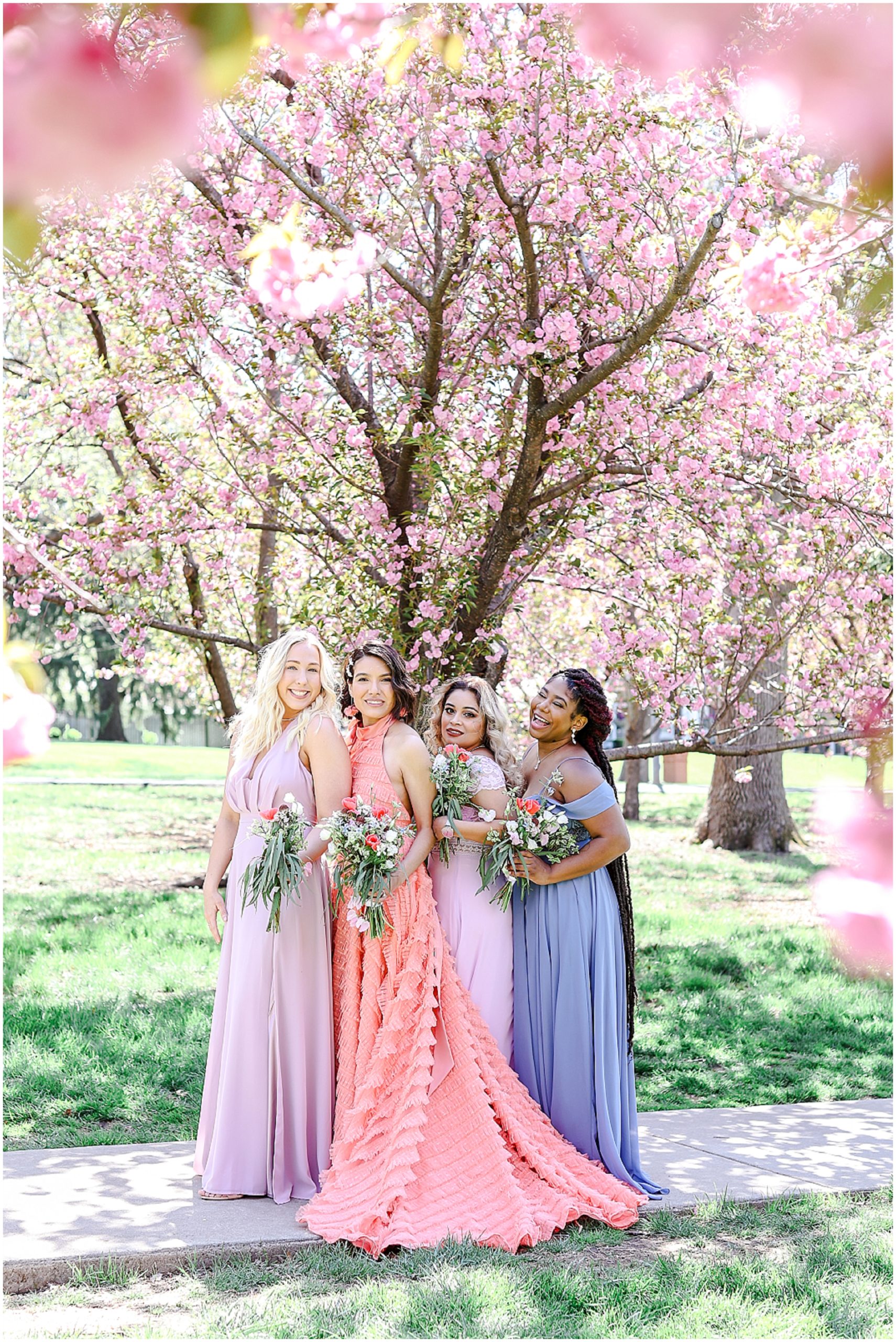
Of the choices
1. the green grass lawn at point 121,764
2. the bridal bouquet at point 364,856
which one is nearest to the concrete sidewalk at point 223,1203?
the bridal bouquet at point 364,856

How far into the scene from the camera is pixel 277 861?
4145 millimetres

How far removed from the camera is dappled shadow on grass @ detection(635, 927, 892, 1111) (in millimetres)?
6137

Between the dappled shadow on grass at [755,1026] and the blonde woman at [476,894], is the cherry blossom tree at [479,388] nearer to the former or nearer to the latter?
the dappled shadow on grass at [755,1026]

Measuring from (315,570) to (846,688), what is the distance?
3693mm

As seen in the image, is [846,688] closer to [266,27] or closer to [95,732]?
[266,27]

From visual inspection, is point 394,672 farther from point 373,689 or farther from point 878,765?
point 878,765

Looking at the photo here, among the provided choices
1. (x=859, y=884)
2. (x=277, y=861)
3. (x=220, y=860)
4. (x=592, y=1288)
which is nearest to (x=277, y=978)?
(x=277, y=861)

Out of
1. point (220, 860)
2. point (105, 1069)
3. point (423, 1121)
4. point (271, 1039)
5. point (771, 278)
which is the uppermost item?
point (771, 278)

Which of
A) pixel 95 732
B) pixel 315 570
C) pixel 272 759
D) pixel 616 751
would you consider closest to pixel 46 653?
pixel 315 570

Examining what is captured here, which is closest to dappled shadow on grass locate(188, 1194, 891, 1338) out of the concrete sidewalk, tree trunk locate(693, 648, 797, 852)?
the concrete sidewalk

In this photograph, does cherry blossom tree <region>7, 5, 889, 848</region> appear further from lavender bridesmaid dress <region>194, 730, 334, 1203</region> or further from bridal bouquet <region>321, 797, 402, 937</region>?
bridal bouquet <region>321, 797, 402, 937</region>

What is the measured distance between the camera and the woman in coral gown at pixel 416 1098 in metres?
3.86

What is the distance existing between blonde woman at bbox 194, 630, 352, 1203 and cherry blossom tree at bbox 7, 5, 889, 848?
1.93 m

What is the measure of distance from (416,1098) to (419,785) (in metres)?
1.07
